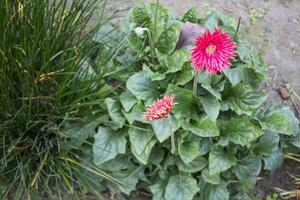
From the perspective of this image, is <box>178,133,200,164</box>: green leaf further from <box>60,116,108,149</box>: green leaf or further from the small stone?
the small stone

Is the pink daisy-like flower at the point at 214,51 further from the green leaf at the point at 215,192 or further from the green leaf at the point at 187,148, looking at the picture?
the green leaf at the point at 215,192

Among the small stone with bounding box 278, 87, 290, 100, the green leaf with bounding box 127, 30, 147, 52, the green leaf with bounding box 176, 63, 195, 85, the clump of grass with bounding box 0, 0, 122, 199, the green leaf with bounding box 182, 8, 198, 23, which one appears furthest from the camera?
the small stone with bounding box 278, 87, 290, 100

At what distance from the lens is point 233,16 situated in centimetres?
305

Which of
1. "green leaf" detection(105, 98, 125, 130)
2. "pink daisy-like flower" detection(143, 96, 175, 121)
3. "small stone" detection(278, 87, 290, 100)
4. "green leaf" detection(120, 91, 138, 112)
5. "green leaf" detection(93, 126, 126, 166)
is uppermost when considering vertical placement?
"pink daisy-like flower" detection(143, 96, 175, 121)

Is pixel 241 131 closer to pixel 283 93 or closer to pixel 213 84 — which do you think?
pixel 213 84

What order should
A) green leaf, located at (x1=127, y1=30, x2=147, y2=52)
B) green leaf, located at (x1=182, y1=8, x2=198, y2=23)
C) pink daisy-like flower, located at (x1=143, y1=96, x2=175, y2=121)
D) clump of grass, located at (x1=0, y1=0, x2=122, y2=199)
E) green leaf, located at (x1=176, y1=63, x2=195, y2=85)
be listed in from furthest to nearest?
green leaf, located at (x1=182, y1=8, x2=198, y2=23)
green leaf, located at (x1=127, y1=30, x2=147, y2=52)
green leaf, located at (x1=176, y1=63, x2=195, y2=85)
clump of grass, located at (x1=0, y1=0, x2=122, y2=199)
pink daisy-like flower, located at (x1=143, y1=96, x2=175, y2=121)

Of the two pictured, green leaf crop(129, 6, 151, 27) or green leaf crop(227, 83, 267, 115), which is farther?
green leaf crop(129, 6, 151, 27)

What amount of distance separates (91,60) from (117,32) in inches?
7.9

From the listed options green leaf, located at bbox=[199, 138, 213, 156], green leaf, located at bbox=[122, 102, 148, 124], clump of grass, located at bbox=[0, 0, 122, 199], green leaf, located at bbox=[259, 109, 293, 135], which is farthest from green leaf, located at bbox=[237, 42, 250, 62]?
clump of grass, located at bbox=[0, 0, 122, 199]

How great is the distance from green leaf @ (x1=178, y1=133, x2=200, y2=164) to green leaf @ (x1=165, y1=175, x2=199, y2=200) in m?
0.13

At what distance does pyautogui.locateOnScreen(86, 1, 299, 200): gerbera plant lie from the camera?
Result: 247 centimetres

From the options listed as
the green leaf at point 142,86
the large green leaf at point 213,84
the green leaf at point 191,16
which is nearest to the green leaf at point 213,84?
the large green leaf at point 213,84

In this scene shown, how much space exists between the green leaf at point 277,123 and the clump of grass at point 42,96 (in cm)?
68

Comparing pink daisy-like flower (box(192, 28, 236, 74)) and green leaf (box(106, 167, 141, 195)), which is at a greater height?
pink daisy-like flower (box(192, 28, 236, 74))
